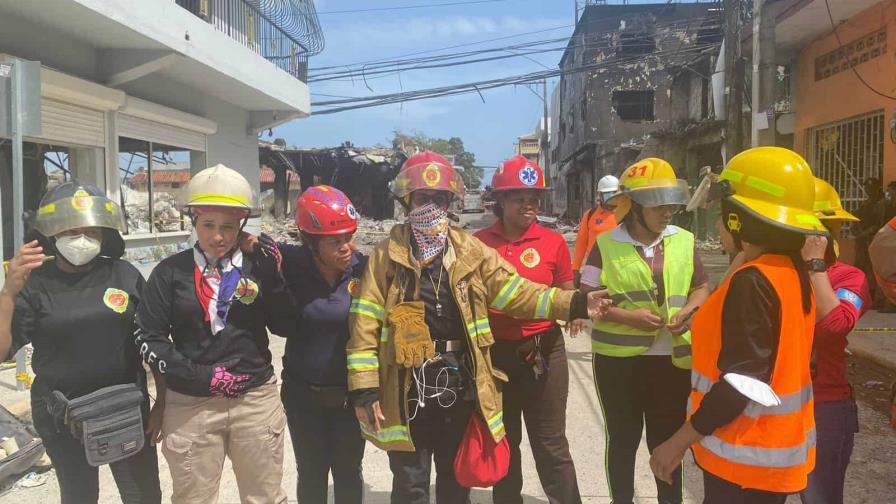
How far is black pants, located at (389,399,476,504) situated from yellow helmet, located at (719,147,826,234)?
1.32 meters

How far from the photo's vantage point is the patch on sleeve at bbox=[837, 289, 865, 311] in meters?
2.37

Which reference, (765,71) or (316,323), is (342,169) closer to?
(765,71)

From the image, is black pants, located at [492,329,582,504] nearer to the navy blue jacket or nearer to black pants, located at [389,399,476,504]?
black pants, located at [389,399,476,504]

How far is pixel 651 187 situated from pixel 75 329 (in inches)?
102

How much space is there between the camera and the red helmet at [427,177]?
2.50 meters

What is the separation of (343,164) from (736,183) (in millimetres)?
20429

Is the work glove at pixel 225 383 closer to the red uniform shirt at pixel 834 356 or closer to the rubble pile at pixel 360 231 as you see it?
the red uniform shirt at pixel 834 356

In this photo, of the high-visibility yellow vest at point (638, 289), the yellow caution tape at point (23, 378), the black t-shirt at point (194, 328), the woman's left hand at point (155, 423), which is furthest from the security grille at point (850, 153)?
the yellow caution tape at point (23, 378)

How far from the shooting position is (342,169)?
22.1m

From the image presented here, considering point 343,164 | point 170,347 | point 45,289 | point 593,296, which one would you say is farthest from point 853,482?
point 343,164

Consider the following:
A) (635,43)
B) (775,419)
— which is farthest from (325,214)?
(635,43)

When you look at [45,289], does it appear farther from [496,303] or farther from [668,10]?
[668,10]

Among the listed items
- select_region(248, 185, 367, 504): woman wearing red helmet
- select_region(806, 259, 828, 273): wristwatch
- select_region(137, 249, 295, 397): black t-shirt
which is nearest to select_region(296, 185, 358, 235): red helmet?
select_region(248, 185, 367, 504): woman wearing red helmet

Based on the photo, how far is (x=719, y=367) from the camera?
1.77 m
